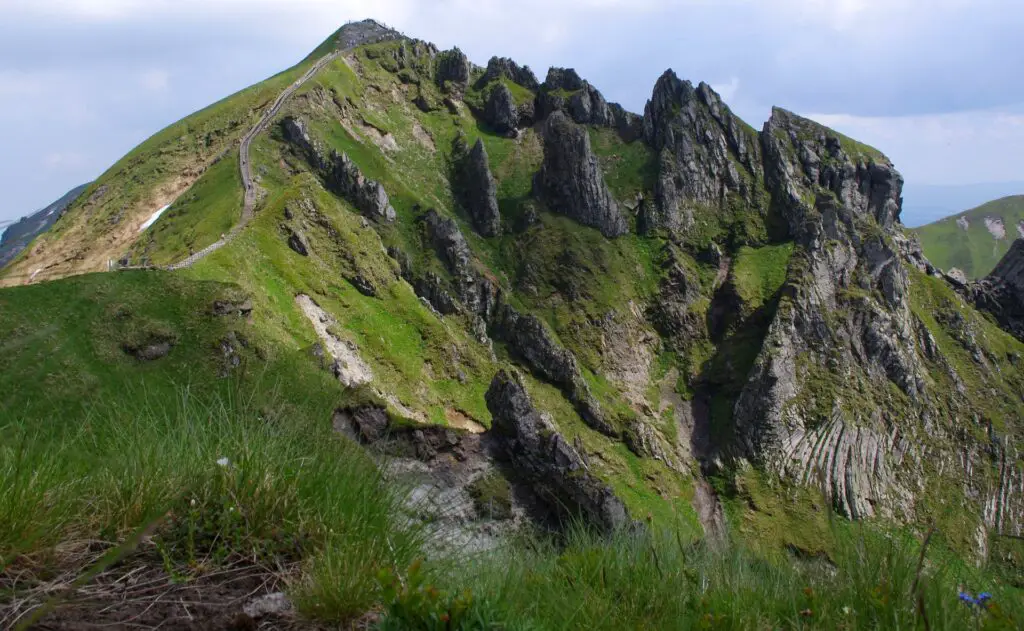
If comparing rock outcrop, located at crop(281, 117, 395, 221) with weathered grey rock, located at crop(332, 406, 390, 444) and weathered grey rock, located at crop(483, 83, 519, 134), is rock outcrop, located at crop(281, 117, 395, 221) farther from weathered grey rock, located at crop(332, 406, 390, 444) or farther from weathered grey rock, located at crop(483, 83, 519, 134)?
weathered grey rock, located at crop(332, 406, 390, 444)

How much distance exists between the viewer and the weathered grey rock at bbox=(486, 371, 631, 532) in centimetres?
3634

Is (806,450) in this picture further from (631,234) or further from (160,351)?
(160,351)

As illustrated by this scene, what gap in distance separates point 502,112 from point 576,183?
24.4m

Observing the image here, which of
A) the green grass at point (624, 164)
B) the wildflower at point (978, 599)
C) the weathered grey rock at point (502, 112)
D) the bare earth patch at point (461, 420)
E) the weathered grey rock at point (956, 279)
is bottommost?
the bare earth patch at point (461, 420)

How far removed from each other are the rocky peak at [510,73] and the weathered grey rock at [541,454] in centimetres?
9464

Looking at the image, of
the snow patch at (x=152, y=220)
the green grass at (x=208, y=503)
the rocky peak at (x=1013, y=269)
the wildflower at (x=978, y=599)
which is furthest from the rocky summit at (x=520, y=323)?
the snow patch at (x=152, y=220)

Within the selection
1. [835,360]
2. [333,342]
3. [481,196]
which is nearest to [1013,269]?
[835,360]

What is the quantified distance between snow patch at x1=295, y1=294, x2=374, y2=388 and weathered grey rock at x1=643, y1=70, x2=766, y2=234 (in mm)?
64570

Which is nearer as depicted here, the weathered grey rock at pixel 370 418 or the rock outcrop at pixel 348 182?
the weathered grey rock at pixel 370 418

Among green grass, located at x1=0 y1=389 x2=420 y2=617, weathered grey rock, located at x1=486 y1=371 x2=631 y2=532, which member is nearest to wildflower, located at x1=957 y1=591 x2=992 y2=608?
green grass, located at x1=0 y1=389 x2=420 y2=617

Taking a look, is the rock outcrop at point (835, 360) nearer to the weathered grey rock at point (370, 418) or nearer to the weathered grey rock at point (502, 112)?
the weathered grey rock at point (502, 112)

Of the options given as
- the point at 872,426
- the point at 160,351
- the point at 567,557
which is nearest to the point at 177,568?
the point at 567,557

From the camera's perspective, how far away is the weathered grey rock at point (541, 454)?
3634 cm

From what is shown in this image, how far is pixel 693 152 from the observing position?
4104 inches
